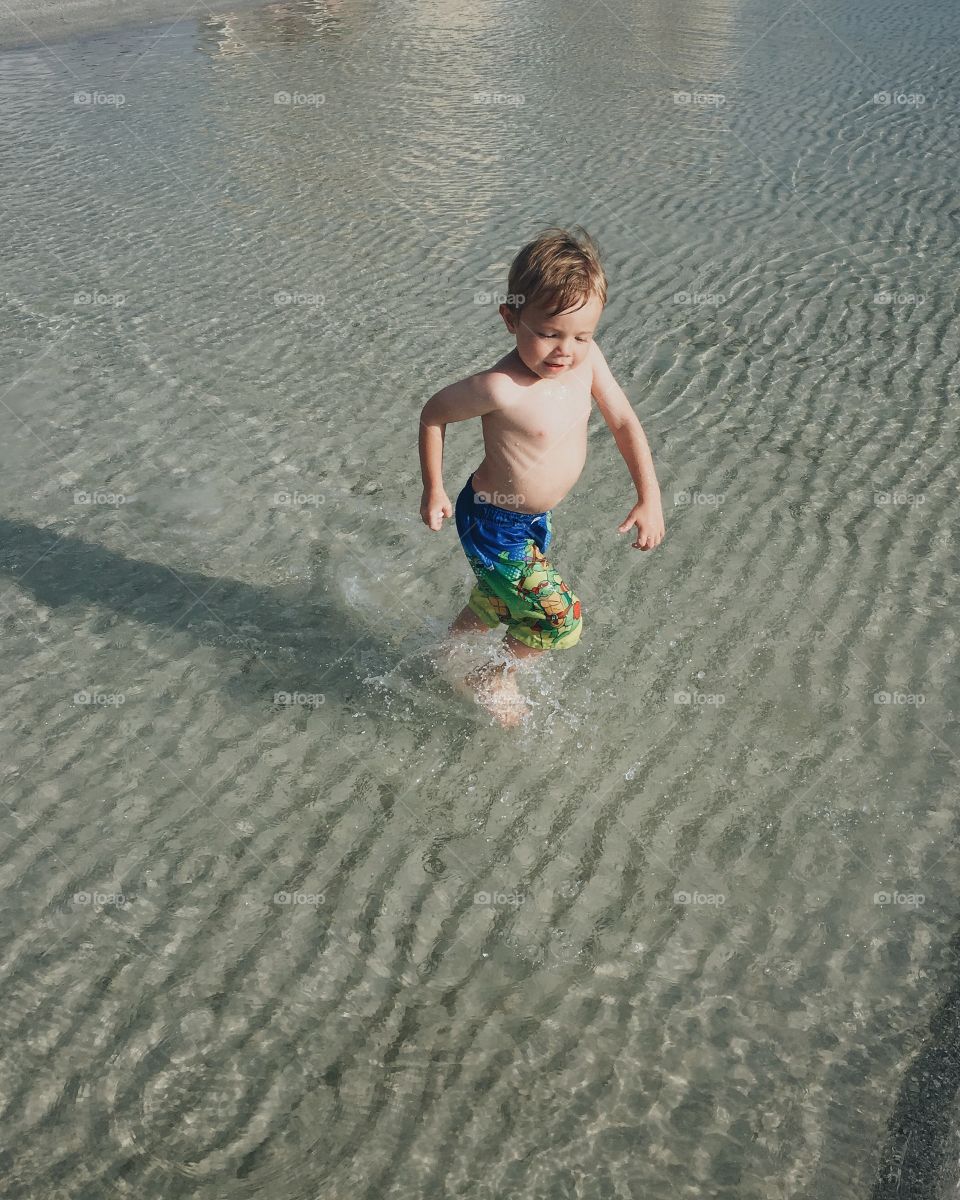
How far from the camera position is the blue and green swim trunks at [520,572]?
11.1 feet

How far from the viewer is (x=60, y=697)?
147 inches

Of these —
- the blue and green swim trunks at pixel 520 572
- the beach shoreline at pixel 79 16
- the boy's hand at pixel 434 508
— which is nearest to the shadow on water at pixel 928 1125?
the blue and green swim trunks at pixel 520 572

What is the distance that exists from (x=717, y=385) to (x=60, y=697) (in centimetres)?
349

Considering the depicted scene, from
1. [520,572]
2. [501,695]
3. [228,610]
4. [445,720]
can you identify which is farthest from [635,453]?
[228,610]

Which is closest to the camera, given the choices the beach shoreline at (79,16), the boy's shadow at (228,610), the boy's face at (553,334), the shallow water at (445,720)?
the shallow water at (445,720)

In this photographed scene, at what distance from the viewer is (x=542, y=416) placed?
3.20 metres

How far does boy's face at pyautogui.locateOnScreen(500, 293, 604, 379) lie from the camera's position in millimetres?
2916

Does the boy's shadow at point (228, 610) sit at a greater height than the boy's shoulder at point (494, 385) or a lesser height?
lesser

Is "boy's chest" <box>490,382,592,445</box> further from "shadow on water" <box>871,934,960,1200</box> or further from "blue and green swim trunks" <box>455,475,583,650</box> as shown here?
"shadow on water" <box>871,934,960,1200</box>

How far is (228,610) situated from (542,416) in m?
1.58

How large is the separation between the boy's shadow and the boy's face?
Answer: 1.34 metres

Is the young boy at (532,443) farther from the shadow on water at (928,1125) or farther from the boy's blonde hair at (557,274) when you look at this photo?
the shadow on water at (928,1125)

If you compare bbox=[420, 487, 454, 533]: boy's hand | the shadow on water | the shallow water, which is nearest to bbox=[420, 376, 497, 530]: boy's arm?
bbox=[420, 487, 454, 533]: boy's hand

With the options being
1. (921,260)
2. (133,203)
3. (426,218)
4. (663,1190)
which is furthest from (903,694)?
(133,203)
